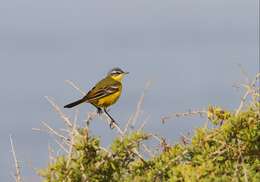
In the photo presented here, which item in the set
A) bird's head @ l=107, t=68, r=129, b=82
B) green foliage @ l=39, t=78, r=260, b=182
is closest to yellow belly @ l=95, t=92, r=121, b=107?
bird's head @ l=107, t=68, r=129, b=82

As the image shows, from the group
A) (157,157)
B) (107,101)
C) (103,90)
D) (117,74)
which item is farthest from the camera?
(117,74)

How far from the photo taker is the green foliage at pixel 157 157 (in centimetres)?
559

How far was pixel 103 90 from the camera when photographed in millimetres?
13602

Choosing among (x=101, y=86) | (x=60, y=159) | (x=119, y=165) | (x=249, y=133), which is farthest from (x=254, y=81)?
(x=101, y=86)

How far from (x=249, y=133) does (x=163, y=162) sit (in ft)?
2.27

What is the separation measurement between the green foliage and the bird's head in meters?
8.76

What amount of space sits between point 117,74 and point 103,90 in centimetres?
124

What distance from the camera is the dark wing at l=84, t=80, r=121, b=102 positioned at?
1329 centimetres

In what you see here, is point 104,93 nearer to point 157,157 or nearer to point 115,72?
point 115,72

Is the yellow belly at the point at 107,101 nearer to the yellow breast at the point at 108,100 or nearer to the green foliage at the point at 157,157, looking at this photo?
the yellow breast at the point at 108,100

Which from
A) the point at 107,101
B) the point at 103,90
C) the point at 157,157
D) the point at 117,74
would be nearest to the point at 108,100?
the point at 107,101

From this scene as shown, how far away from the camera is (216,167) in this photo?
17.3 ft

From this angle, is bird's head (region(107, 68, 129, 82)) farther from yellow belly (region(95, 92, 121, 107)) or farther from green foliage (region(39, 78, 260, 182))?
green foliage (region(39, 78, 260, 182))

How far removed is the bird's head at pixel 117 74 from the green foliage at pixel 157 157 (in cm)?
876
